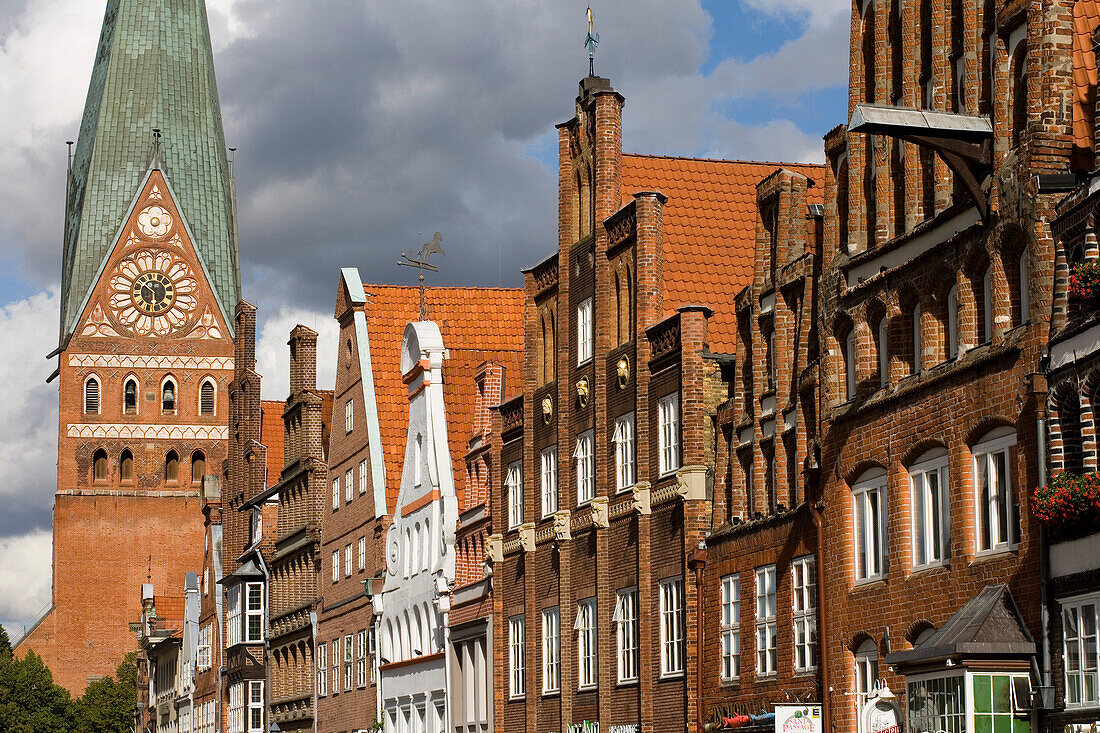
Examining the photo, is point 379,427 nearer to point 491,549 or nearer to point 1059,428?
point 491,549

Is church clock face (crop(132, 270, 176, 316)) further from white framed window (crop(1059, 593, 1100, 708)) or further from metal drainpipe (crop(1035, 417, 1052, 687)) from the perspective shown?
white framed window (crop(1059, 593, 1100, 708))

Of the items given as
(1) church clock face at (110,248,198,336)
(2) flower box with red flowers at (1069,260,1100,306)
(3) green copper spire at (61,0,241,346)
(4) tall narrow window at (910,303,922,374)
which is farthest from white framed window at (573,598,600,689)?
(3) green copper spire at (61,0,241,346)

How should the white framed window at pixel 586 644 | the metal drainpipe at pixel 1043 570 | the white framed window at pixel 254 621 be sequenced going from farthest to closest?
the white framed window at pixel 254 621, the white framed window at pixel 586 644, the metal drainpipe at pixel 1043 570

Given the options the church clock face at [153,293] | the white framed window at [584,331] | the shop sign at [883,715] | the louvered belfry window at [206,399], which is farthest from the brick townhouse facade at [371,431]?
the church clock face at [153,293]

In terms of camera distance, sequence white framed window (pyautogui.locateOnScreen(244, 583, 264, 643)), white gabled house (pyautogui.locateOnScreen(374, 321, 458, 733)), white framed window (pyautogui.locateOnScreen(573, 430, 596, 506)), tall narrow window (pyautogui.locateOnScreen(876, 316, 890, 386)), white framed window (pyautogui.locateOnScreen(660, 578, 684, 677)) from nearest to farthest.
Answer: tall narrow window (pyautogui.locateOnScreen(876, 316, 890, 386))
white framed window (pyautogui.locateOnScreen(660, 578, 684, 677))
white framed window (pyautogui.locateOnScreen(573, 430, 596, 506))
white gabled house (pyautogui.locateOnScreen(374, 321, 458, 733))
white framed window (pyautogui.locateOnScreen(244, 583, 264, 643))

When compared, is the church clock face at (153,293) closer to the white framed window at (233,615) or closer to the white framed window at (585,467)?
the white framed window at (233,615)

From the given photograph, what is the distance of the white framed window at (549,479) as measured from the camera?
4169 centimetres

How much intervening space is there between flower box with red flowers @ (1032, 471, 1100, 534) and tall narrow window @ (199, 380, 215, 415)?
108m

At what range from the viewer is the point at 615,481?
3834 cm

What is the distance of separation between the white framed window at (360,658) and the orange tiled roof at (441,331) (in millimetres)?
4738

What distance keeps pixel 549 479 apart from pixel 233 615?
3291 cm

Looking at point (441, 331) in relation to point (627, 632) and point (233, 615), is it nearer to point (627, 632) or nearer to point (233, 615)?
point (627, 632)

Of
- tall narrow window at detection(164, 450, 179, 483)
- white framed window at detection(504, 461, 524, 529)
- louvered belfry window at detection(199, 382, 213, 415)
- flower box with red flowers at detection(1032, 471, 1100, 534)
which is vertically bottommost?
flower box with red flowers at detection(1032, 471, 1100, 534)

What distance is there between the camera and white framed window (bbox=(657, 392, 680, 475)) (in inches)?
1401
